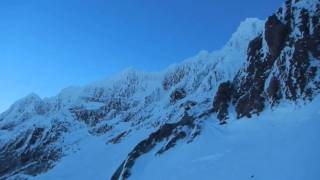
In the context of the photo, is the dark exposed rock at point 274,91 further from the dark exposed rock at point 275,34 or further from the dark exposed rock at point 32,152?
the dark exposed rock at point 32,152

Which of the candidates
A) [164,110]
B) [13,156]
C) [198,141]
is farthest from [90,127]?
[198,141]

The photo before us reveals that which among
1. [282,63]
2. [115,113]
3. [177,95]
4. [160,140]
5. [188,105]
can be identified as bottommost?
[160,140]

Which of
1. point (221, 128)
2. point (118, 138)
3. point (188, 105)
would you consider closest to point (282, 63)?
point (221, 128)

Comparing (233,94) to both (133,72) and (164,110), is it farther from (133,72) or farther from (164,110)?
(133,72)

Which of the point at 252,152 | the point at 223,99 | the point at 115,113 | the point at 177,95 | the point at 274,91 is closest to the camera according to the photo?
the point at 252,152

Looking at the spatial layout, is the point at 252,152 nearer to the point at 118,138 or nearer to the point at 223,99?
the point at 223,99

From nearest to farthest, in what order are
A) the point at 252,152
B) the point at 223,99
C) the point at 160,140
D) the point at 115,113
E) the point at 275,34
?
the point at 252,152 < the point at 275,34 < the point at 223,99 < the point at 160,140 < the point at 115,113
